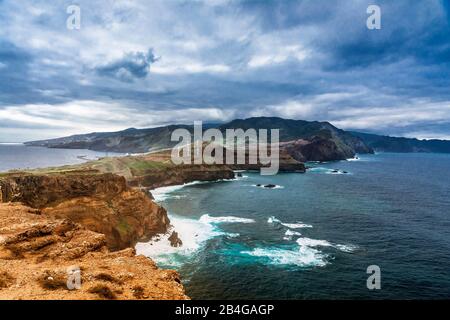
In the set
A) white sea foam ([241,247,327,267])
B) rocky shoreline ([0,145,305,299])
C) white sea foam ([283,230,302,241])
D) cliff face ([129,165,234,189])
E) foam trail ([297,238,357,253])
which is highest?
rocky shoreline ([0,145,305,299])

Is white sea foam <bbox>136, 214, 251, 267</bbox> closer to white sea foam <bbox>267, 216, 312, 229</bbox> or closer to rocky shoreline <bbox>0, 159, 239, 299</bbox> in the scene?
white sea foam <bbox>267, 216, 312, 229</bbox>

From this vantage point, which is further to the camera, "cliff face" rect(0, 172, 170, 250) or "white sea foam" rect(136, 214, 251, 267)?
"white sea foam" rect(136, 214, 251, 267)

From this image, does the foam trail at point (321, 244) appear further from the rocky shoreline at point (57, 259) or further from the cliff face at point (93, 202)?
the rocky shoreline at point (57, 259)

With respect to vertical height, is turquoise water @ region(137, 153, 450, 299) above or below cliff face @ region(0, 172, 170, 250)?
below

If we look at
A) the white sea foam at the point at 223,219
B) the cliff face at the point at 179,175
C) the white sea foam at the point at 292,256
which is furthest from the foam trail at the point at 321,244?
the cliff face at the point at 179,175

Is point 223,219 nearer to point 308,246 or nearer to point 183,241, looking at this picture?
point 183,241

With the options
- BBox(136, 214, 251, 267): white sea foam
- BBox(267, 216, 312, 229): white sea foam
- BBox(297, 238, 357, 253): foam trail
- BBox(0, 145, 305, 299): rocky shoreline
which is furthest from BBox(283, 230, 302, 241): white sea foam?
BBox(0, 145, 305, 299): rocky shoreline
